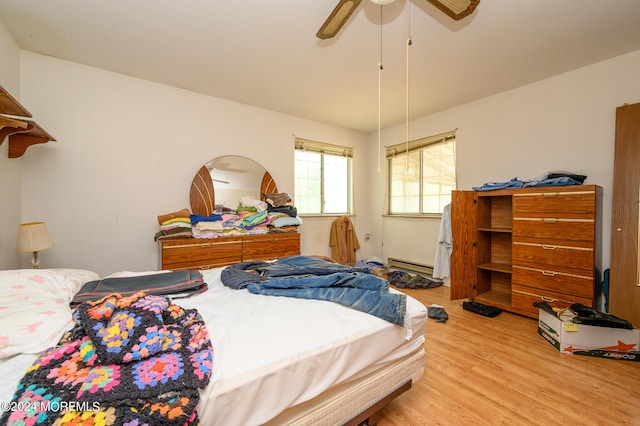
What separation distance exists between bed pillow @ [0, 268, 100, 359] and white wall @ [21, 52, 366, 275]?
1370mm

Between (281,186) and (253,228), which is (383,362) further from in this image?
(281,186)

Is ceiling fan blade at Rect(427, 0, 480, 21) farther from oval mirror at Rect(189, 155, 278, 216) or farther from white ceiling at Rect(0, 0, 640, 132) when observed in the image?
oval mirror at Rect(189, 155, 278, 216)

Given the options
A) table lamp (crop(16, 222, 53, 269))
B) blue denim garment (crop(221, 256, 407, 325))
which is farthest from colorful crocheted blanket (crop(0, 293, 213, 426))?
table lamp (crop(16, 222, 53, 269))

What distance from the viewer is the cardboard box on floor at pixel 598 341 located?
1.89m

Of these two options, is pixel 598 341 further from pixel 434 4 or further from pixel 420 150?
pixel 420 150

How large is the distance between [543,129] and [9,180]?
5188mm

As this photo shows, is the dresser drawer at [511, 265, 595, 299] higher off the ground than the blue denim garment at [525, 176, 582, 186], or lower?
lower

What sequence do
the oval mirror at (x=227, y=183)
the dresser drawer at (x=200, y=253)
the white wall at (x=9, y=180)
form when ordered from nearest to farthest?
the white wall at (x=9, y=180) → the dresser drawer at (x=200, y=253) → the oval mirror at (x=227, y=183)

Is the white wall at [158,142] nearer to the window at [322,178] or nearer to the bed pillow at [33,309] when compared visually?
the window at [322,178]

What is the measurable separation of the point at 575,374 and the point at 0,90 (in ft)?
12.8

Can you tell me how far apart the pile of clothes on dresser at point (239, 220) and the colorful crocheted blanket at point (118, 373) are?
5.76ft

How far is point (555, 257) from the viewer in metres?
2.42

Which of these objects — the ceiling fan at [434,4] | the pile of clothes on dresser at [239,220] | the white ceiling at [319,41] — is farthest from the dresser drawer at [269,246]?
the ceiling fan at [434,4]

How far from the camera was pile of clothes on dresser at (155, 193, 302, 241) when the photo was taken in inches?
106
